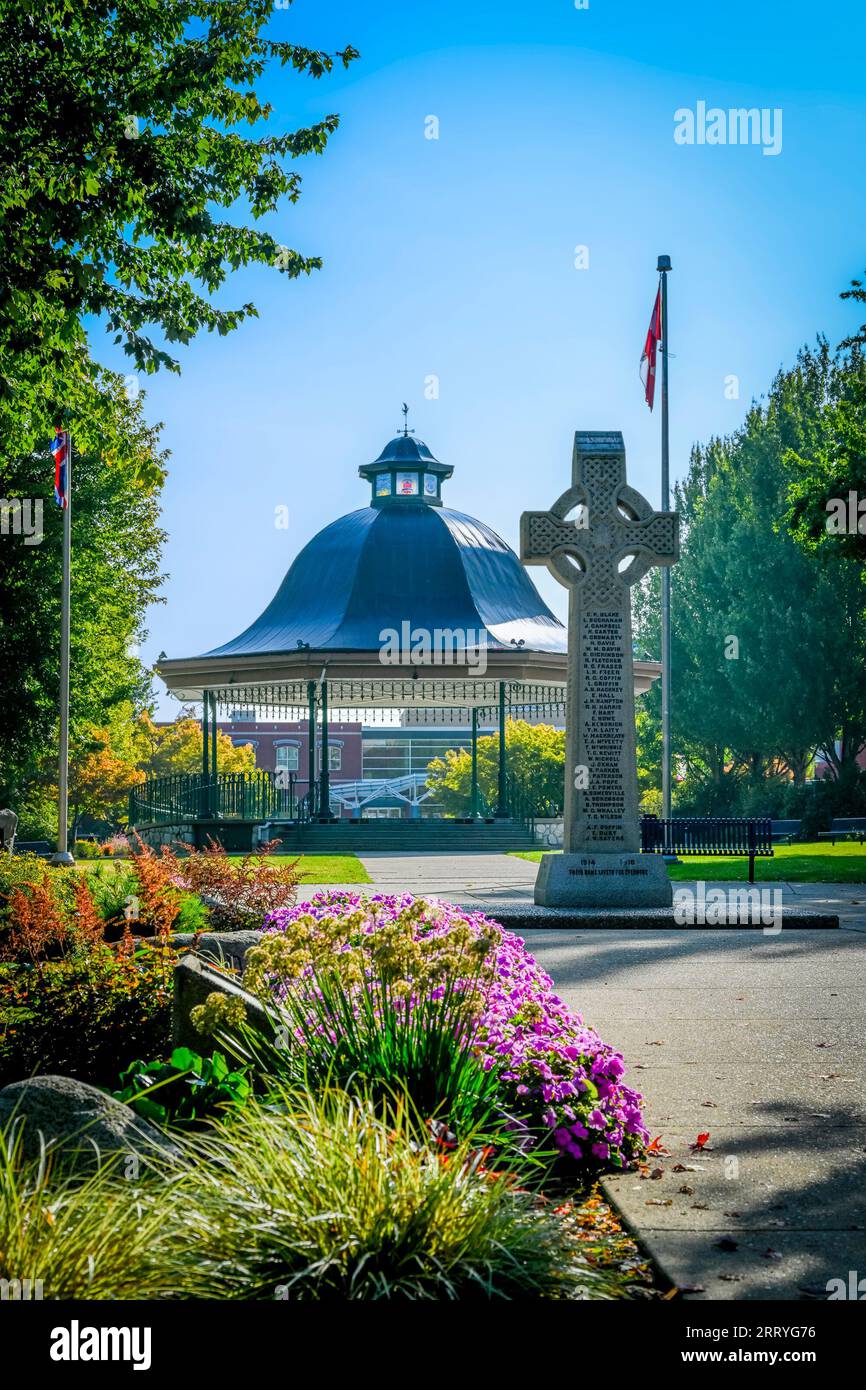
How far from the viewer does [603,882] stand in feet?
47.6

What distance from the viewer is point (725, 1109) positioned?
586 centimetres

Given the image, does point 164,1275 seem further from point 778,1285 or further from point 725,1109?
point 725,1109

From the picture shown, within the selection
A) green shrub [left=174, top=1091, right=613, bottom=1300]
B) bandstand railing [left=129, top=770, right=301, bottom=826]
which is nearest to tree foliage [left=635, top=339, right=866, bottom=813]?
bandstand railing [left=129, top=770, right=301, bottom=826]

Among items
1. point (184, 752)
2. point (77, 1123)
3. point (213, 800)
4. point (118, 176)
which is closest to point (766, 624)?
point (213, 800)

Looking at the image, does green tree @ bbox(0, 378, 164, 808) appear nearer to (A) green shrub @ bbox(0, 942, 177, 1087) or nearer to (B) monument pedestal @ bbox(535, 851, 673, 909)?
(B) monument pedestal @ bbox(535, 851, 673, 909)

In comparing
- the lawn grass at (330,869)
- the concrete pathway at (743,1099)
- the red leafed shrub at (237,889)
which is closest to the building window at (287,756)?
the lawn grass at (330,869)

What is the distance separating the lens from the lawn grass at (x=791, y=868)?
19.9 metres

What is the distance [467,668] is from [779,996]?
24.7m

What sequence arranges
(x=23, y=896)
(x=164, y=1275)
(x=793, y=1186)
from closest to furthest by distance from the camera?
→ (x=164, y=1275)
(x=793, y=1186)
(x=23, y=896)

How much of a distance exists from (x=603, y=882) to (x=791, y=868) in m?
8.11

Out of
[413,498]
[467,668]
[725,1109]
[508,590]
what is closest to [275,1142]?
[725,1109]

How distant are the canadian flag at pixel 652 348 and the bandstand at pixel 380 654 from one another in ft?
29.7

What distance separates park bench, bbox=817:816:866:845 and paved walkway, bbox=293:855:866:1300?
23147 mm

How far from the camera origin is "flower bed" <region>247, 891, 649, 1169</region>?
4957 mm
